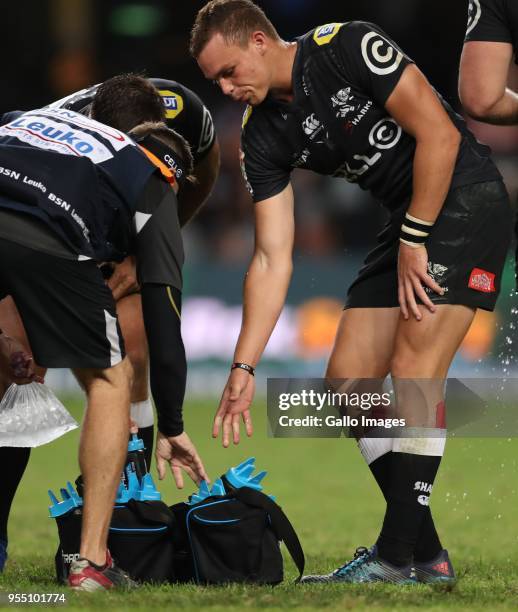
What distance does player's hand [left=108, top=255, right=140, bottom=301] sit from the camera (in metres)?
5.82

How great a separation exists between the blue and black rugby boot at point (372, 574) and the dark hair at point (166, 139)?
5.44 ft

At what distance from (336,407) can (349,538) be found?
1.48 meters

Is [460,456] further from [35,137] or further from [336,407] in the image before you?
[35,137]

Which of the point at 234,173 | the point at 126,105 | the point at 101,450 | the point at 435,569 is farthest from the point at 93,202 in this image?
the point at 234,173

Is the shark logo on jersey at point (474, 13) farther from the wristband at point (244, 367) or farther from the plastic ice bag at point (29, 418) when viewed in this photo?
the plastic ice bag at point (29, 418)

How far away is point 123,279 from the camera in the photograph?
5848 millimetres

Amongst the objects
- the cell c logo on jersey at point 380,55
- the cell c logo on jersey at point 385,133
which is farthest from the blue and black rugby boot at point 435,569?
the cell c logo on jersey at point 380,55

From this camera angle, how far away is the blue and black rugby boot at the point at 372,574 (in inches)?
194

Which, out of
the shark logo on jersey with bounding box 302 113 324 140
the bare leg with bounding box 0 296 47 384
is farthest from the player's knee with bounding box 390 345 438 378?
the bare leg with bounding box 0 296 47 384

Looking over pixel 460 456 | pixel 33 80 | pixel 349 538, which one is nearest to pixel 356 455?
pixel 460 456

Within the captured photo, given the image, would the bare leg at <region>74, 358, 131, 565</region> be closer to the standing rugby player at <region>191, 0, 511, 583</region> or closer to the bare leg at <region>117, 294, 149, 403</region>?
the standing rugby player at <region>191, 0, 511, 583</region>

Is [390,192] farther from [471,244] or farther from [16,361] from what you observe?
[16,361]

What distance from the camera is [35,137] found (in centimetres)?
463

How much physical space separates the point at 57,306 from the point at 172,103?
208 centimetres
